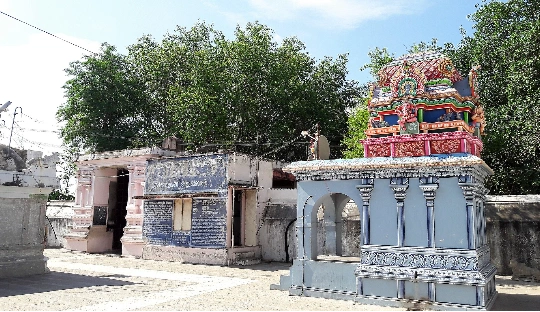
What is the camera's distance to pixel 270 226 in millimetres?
18344

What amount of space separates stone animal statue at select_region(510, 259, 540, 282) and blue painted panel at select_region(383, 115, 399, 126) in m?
7.23

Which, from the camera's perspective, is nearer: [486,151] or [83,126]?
[486,151]

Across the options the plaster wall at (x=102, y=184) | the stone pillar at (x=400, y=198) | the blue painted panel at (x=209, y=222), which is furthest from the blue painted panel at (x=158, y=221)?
the stone pillar at (x=400, y=198)

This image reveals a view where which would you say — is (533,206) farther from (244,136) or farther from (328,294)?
(244,136)

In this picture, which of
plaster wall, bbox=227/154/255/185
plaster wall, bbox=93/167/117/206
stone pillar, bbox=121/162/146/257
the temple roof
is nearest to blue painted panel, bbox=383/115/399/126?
the temple roof

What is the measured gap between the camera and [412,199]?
30.7 feet

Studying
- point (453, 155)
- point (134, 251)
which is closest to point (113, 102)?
point (134, 251)

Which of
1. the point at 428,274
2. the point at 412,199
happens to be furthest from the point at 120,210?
the point at 428,274

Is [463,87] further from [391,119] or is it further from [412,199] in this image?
[412,199]

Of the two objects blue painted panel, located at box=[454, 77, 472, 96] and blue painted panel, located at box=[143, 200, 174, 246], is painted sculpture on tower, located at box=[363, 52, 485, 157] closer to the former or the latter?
blue painted panel, located at box=[454, 77, 472, 96]

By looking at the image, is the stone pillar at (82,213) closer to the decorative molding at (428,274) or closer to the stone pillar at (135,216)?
the stone pillar at (135,216)

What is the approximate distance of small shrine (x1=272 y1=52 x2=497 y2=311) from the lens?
28.7 feet

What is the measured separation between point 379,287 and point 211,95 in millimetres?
20757

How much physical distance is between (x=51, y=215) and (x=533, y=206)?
1012 inches
